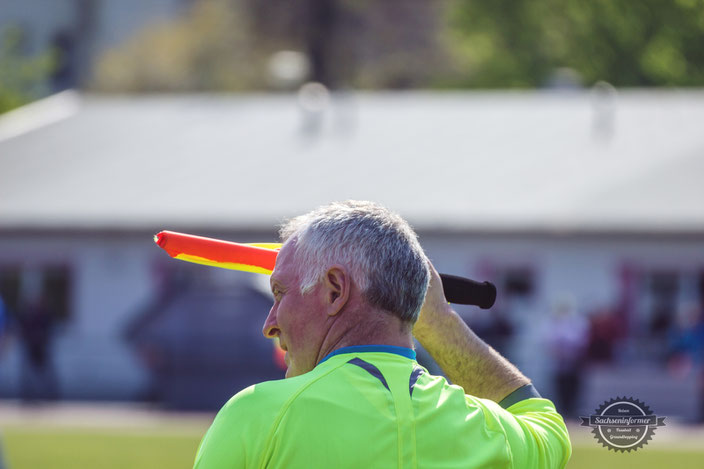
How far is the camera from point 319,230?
8.32 ft

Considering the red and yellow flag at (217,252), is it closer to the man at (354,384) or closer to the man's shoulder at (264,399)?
the man at (354,384)

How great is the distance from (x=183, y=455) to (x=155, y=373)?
22.2 feet

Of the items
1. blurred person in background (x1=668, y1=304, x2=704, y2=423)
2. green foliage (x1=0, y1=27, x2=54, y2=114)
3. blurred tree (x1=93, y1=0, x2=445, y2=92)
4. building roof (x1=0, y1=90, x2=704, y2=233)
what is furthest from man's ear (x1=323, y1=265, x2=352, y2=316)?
blurred tree (x1=93, y1=0, x2=445, y2=92)

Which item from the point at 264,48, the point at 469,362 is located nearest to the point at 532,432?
the point at 469,362

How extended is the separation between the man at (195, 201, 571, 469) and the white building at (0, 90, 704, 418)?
16.7 m

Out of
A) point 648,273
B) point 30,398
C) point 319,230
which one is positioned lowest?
point 30,398

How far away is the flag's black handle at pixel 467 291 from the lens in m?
2.86

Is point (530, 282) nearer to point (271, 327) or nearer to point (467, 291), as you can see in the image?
point (467, 291)

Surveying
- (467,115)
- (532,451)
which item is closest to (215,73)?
(467,115)

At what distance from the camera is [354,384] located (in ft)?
8.07

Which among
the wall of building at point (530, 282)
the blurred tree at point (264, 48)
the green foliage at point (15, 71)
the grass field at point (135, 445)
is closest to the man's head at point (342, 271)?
the grass field at point (135, 445)

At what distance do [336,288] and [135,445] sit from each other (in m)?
13.7

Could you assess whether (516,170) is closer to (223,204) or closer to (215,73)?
(223,204)

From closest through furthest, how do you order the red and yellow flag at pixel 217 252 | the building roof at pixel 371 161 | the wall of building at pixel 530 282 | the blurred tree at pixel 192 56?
the red and yellow flag at pixel 217 252 → the wall of building at pixel 530 282 → the building roof at pixel 371 161 → the blurred tree at pixel 192 56
